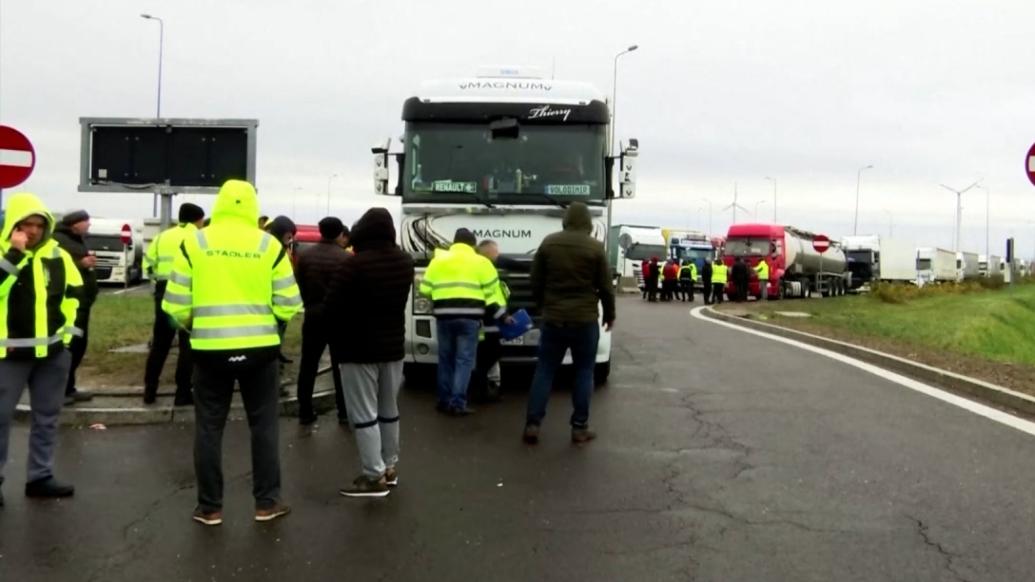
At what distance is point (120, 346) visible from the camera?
13.2 meters

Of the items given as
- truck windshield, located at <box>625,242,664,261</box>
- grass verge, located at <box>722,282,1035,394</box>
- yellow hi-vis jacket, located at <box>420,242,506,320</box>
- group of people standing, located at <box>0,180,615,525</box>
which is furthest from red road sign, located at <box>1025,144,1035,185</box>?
truck windshield, located at <box>625,242,664,261</box>

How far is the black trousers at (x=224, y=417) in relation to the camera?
5.64m

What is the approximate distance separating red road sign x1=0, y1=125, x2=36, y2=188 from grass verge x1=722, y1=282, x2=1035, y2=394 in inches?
401

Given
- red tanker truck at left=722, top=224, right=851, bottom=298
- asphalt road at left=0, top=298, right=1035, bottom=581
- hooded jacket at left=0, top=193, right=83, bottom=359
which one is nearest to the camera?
asphalt road at left=0, top=298, right=1035, bottom=581

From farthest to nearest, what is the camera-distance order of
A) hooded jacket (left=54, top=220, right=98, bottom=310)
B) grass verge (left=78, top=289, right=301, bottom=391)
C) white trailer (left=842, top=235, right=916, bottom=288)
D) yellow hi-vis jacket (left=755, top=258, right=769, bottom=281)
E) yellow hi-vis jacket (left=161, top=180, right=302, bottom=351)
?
white trailer (left=842, top=235, right=916, bottom=288) → yellow hi-vis jacket (left=755, top=258, right=769, bottom=281) → grass verge (left=78, top=289, right=301, bottom=391) → hooded jacket (left=54, top=220, right=98, bottom=310) → yellow hi-vis jacket (left=161, top=180, right=302, bottom=351)

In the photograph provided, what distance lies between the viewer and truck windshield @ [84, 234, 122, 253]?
3788cm

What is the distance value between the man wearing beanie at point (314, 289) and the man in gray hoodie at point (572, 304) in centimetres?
183

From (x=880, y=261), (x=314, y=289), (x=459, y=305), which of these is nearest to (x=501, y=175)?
(x=459, y=305)

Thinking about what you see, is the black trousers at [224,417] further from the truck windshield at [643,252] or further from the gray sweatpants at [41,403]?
the truck windshield at [643,252]

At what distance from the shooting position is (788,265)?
37438 millimetres

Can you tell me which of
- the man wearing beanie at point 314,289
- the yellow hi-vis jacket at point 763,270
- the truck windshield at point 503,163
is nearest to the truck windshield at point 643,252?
the yellow hi-vis jacket at point 763,270

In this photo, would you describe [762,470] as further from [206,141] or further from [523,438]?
[206,141]

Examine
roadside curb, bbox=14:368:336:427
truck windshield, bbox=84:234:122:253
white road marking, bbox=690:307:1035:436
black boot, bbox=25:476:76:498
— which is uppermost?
truck windshield, bbox=84:234:122:253

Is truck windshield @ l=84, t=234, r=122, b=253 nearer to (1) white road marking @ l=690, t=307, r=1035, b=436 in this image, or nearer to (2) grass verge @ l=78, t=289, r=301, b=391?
(2) grass verge @ l=78, t=289, r=301, b=391
